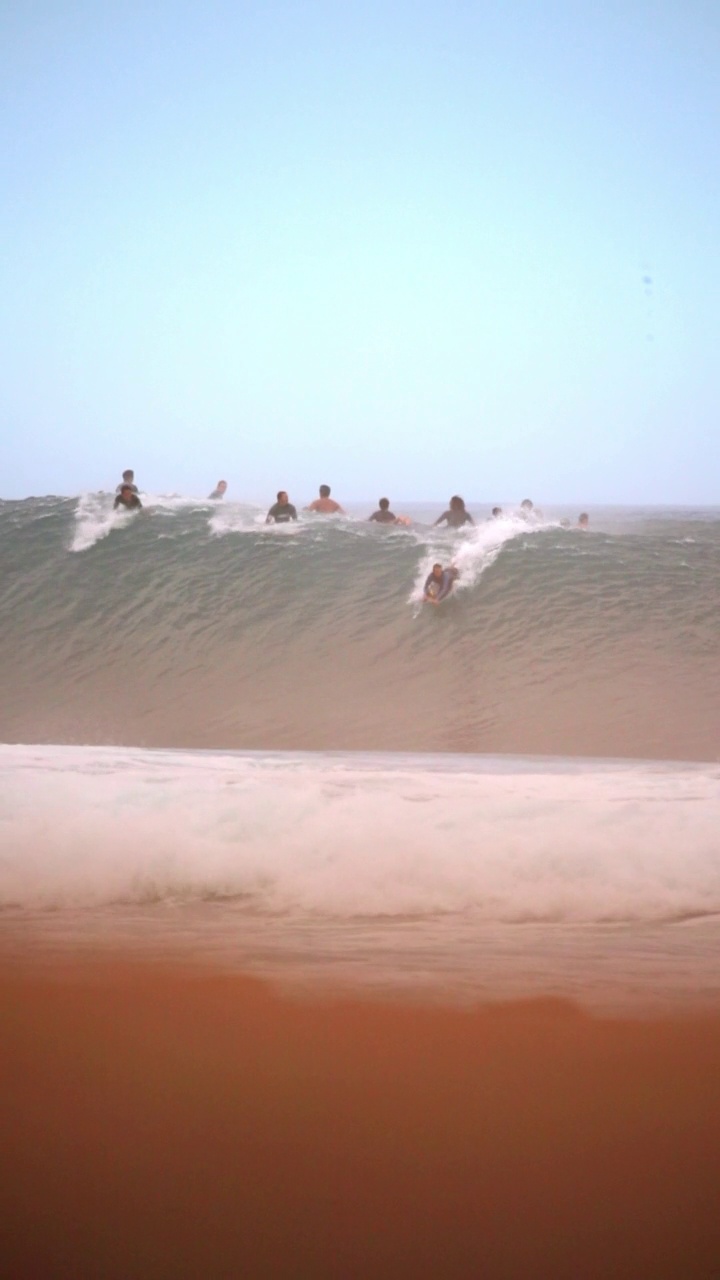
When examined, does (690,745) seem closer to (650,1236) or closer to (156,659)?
(156,659)

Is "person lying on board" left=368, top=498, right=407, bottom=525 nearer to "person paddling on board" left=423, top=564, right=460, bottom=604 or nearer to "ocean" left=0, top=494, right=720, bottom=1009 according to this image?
"ocean" left=0, top=494, right=720, bottom=1009

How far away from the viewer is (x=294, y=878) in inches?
144

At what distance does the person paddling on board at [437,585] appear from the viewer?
38.6 ft

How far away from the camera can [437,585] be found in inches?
466

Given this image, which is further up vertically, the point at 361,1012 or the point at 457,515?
the point at 457,515

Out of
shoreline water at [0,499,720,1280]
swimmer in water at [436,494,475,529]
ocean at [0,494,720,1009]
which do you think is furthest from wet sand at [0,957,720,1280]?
swimmer in water at [436,494,475,529]

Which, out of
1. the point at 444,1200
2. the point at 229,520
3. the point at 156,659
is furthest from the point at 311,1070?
the point at 229,520

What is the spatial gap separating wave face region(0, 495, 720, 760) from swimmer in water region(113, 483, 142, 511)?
0.24 m

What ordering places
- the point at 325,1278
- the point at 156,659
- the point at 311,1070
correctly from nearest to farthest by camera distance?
1. the point at 325,1278
2. the point at 311,1070
3. the point at 156,659

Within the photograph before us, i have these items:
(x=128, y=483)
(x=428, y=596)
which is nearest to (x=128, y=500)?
(x=128, y=483)

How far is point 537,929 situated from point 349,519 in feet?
39.1

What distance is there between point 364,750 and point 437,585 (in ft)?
11.8

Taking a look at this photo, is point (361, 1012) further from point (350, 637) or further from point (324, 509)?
point (324, 509)

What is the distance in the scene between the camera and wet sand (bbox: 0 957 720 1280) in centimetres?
162
